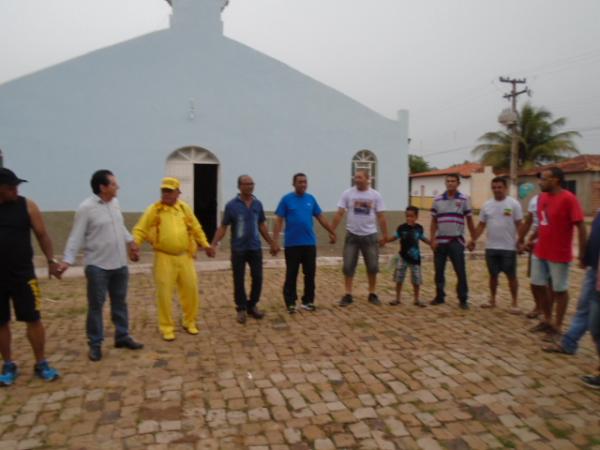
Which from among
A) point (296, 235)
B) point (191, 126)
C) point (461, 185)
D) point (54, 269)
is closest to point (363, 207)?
point (296, 235)

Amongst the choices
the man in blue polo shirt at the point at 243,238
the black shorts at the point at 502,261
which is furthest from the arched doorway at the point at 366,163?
the man in blue polo shirt at the point at 243,238

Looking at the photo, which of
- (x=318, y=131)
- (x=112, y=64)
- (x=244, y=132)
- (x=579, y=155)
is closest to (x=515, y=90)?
(x=579, y=155)

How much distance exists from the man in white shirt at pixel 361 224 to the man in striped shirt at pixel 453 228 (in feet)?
2.35

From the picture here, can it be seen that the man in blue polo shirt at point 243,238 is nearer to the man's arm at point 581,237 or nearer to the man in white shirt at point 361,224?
the man in white shirt at point 361,224

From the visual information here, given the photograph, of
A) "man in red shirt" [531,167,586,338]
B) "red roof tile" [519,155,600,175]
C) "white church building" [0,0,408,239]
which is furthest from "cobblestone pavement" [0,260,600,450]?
"red roof tile" [519,155,600,175]

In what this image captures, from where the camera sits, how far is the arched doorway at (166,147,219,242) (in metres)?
11.9

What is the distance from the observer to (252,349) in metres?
4.74

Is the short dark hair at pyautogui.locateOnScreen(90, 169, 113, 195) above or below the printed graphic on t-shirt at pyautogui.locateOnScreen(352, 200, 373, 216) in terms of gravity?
above

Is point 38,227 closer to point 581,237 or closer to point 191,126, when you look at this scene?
point 581,237

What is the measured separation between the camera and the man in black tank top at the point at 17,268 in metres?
3.74

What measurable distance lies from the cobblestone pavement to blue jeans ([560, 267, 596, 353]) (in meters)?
0.14

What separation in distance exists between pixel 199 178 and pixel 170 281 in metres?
8.30

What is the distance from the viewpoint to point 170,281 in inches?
196

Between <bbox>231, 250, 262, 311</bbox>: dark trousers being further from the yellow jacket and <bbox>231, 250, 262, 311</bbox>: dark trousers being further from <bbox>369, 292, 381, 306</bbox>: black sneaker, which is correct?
<bbox>369, 292, 381, 306</bbox>: black sneaker
